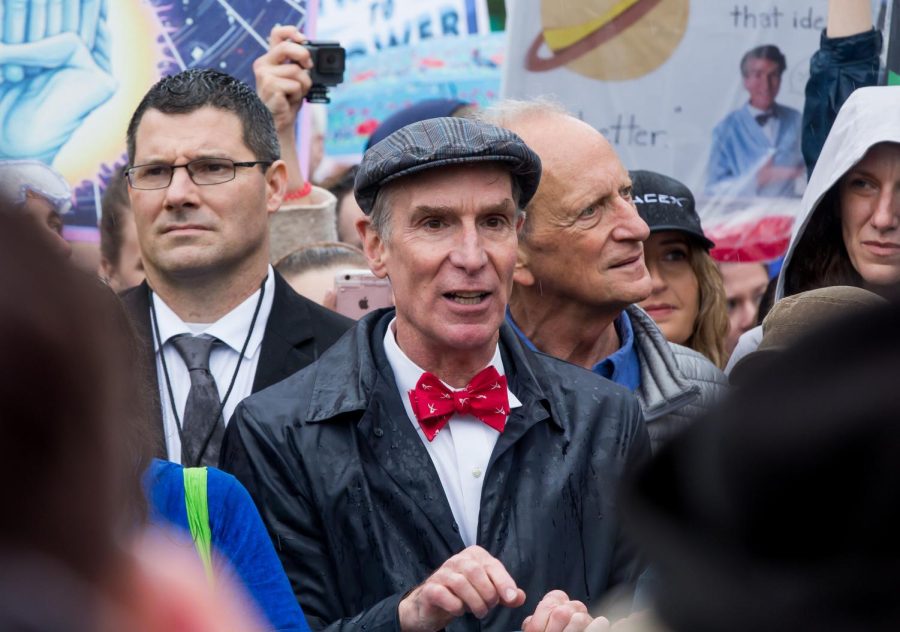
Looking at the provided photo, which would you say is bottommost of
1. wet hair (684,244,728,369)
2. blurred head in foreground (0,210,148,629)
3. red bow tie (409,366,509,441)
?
Result: wet hair (684,244,728,369)

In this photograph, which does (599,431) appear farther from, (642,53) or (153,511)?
A: (642,53)

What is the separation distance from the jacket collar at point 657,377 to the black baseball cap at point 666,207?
0.68 m

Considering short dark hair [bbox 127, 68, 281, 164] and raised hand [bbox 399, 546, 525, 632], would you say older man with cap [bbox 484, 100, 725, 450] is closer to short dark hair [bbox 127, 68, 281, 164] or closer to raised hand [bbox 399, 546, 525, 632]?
short dark hair [bbox 127, 68, 281, 164]

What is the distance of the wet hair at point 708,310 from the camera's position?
15.8 ft

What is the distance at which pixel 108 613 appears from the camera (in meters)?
1.06

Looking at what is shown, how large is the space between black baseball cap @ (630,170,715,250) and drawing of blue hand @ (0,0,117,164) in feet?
7.04

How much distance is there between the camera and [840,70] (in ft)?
14.7

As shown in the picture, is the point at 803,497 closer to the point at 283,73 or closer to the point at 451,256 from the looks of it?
the point at 451,256

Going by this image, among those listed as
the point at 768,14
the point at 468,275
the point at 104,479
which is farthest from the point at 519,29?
the point at 104,479

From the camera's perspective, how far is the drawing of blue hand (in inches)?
212

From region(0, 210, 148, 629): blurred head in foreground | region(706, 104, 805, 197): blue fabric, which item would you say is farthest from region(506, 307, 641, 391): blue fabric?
region(0, 210, 148, 629): blurred head in foreground

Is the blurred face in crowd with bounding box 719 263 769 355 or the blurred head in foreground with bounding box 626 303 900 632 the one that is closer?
the blurred head in foreground with bounding box 626 303 900 632

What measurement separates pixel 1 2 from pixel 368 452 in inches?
125

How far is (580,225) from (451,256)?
2.67 ft
